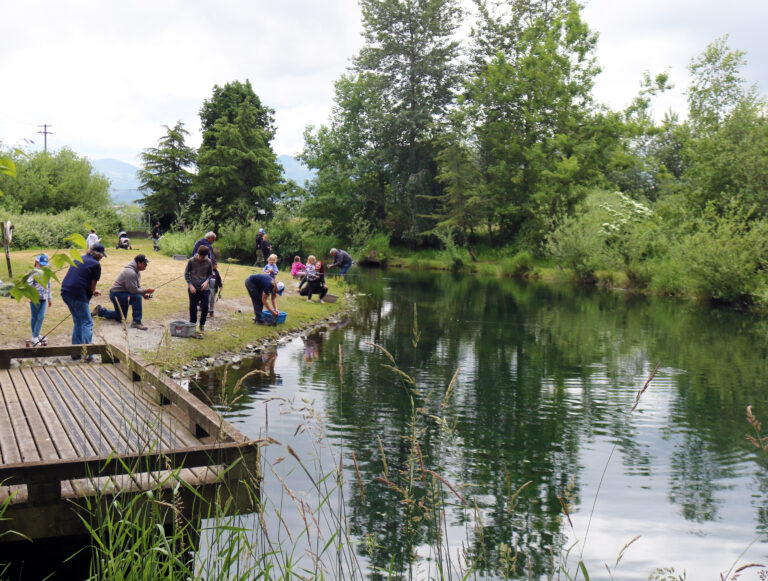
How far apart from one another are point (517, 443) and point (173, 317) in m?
10.9

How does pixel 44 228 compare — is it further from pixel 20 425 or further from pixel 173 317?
pixel 20 425

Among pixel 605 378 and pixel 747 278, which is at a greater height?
pixel 747 278

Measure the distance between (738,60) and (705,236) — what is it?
93.0 ft

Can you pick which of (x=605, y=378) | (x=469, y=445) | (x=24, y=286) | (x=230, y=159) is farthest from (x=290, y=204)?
(x=24, y=286)

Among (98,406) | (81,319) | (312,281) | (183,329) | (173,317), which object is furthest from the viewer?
(312,281)

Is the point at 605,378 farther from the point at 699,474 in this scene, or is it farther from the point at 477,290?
the point at 477,290

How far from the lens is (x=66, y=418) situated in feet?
20.8

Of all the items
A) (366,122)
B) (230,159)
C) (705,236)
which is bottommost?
(705,236)

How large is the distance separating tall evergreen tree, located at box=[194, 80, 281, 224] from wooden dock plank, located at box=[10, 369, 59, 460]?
1753 inches

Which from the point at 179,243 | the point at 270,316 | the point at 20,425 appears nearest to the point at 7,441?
the point at 20,425

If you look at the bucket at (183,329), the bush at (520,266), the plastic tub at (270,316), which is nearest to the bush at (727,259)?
the bush at (520,266)

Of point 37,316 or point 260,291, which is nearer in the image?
point 37,316

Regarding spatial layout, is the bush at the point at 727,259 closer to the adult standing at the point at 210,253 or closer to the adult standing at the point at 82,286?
the adult standing at the point at 210,253

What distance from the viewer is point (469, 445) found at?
8.99 m
